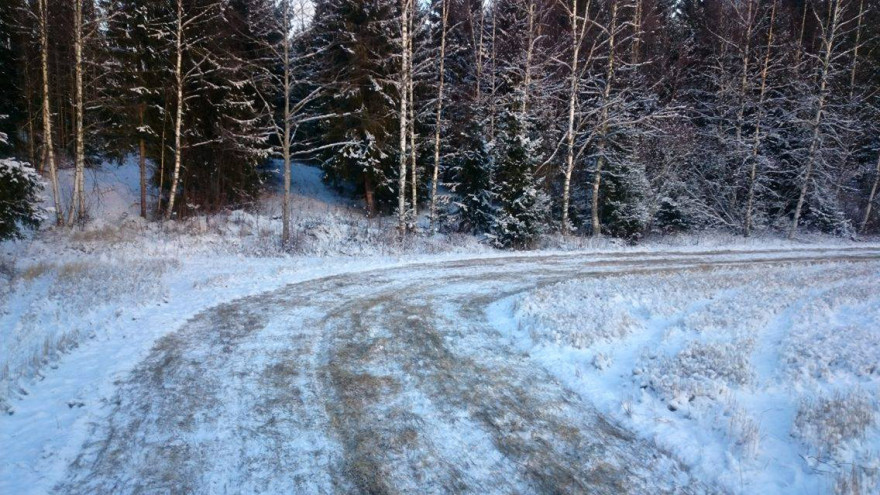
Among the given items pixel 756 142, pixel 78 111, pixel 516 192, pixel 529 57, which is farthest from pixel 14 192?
pixel 756 142

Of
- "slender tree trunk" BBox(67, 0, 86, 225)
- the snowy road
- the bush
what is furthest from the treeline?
the snowy road

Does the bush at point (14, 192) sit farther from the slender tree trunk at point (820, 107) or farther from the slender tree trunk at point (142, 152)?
the slender tree trunk at point (820, 107)

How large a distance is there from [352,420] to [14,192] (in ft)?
41.1

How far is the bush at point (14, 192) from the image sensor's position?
1102 cm

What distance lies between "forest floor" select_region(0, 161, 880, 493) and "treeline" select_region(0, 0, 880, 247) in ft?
30.1

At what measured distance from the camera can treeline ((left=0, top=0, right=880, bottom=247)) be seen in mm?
18219

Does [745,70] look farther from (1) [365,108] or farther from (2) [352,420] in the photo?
(2) [352,420]

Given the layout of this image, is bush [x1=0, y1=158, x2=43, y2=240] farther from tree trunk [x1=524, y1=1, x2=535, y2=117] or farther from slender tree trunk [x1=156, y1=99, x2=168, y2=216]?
tree trunk [x1=524, y1=1, x2=535, y2=117]

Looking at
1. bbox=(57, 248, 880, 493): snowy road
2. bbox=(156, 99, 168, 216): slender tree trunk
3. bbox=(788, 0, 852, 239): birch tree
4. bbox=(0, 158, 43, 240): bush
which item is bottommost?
bbox=(57, 248, 880, 493): snowy road

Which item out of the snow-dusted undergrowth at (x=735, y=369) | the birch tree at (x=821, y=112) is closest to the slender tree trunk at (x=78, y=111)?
the snow-dusted undergrowth at (x=735, y=369)

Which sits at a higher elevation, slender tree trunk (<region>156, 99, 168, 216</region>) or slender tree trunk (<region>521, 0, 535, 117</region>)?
slender tree trunk (<region>521, 0, 535, 117</region>)

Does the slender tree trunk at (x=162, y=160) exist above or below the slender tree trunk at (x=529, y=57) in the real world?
below

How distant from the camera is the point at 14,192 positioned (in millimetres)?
11414

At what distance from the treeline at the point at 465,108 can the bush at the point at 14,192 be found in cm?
593
